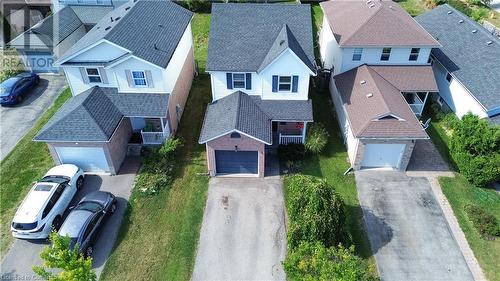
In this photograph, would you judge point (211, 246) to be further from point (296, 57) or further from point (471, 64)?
point (471, 64)

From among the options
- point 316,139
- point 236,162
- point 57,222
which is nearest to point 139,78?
point 236,162

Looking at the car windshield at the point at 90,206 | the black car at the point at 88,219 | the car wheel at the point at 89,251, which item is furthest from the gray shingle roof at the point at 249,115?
the car wheel at the point at 89,251

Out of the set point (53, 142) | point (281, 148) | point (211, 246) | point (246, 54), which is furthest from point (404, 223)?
point (53, 142)

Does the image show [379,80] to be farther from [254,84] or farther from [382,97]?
[254,84]

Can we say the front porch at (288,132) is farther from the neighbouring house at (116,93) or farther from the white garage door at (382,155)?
the neighbouring house at (116,93)

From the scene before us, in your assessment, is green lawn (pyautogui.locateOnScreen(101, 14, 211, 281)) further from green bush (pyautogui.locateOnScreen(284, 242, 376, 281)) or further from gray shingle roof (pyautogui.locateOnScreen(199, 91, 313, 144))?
green bush (pyautogui.locateOnScreen(284, 242, 376, 281))

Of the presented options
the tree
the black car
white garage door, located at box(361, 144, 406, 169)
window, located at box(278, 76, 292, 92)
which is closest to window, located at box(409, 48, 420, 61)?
white garage door, located at box(361, 144, 406, 169)
